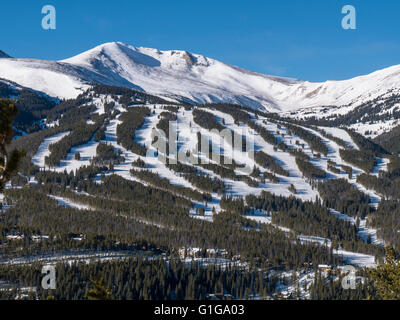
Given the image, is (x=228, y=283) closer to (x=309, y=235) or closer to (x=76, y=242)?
(x=76, y=242)

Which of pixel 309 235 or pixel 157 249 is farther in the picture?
pixel 309 235

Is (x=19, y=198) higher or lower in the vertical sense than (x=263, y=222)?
higher

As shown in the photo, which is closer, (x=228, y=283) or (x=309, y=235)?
(x=228, y=283)

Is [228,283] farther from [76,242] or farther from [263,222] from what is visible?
[263,222]

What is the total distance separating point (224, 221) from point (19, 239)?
80.1m

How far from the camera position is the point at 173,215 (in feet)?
527

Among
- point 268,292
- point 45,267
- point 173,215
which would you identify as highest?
point 173,215

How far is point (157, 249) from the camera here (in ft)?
423
